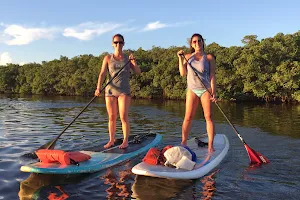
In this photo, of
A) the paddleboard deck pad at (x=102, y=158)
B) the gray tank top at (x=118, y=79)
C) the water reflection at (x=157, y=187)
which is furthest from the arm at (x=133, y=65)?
the water reflection at (x=157, y=187)

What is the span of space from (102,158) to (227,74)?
3498cm

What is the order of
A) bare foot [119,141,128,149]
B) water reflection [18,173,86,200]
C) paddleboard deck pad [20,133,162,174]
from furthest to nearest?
bare foot [119,141,128,149], paddleboard deck pad [20,133,162,174], water reflection [18,173,86,200]

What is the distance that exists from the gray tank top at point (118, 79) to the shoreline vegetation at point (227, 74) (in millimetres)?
14057

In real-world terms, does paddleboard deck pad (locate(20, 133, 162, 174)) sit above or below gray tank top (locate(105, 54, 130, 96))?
below

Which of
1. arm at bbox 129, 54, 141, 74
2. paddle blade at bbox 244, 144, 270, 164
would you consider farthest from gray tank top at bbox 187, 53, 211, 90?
paddle blade at bbox 244, 144, 270, 164

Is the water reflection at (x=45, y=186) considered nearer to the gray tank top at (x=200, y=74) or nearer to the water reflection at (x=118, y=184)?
the water reflection at (x=118, y=184)

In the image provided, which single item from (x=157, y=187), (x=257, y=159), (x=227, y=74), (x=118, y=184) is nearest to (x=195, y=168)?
(x=157, y=187)

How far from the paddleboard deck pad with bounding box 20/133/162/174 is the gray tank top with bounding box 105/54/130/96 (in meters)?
1.28

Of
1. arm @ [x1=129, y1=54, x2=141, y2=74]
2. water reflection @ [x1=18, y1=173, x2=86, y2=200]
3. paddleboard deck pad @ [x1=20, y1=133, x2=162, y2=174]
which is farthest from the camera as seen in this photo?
arm @ [x1=129, y1=54, x2=141, y2=74]

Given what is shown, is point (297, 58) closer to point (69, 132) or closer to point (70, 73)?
point (69, 132)

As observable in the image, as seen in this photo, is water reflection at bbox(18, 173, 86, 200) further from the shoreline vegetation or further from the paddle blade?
the shoreline vegetation

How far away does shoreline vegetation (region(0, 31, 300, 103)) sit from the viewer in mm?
34938

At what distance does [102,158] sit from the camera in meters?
5.99

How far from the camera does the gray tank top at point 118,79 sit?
6.72 metres
